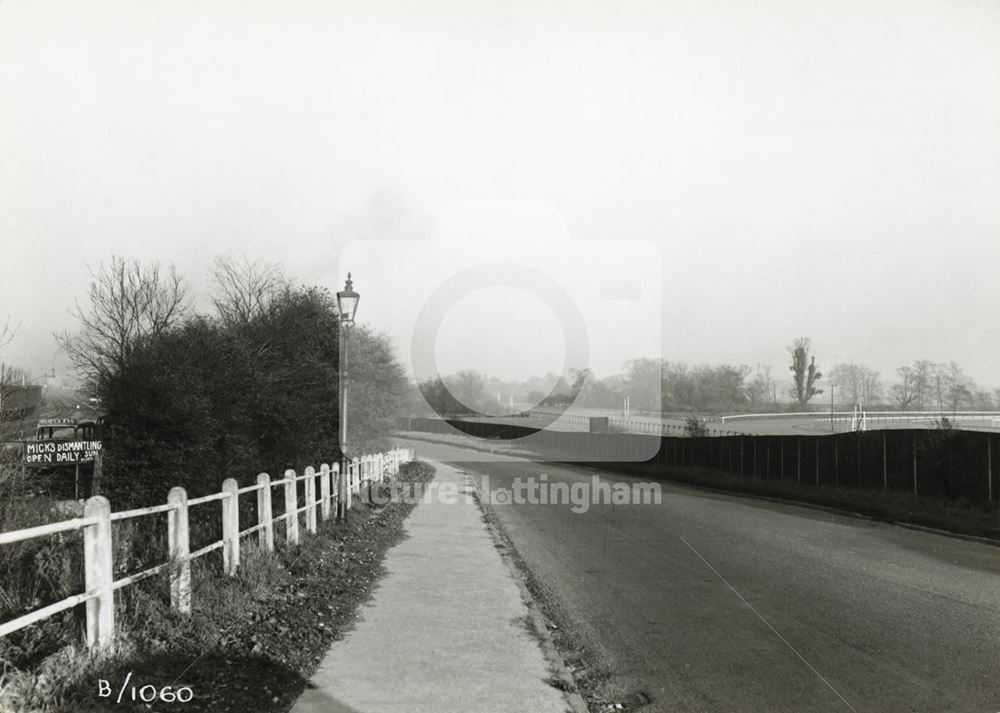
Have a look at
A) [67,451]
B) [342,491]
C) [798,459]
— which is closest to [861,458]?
[798,459]

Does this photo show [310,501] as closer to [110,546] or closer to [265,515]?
[265,515]

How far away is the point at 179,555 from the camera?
6797 millimetres

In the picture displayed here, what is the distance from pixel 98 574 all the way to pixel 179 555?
1.38 metres

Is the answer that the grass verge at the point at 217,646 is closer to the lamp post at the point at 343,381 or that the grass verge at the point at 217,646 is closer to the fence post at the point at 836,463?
the lamp post at the point at 343,381

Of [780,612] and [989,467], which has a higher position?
[989,467]

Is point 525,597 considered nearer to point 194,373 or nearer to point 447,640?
point 447,640

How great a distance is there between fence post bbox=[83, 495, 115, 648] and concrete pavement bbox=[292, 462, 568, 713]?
1451mm

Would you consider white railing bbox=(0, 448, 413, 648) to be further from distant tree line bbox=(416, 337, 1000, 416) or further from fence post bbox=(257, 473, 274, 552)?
distant tree line bbox=(416, 337, 1000, 416)

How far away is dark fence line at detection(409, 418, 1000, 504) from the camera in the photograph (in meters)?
18.2

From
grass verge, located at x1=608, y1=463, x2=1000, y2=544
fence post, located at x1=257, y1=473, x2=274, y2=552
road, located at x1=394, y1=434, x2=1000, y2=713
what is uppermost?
fence post, located at x1=257, y1=473, x2=274, y2=552

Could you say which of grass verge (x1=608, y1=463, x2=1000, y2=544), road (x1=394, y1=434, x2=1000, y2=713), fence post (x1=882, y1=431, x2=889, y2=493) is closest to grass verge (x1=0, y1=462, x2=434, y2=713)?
A: road (x1=394, y1=434, x2=1000, y2=713)

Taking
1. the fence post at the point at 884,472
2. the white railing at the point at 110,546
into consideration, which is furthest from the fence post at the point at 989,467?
the white railing at the point at 110,546

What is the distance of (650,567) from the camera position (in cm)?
1105

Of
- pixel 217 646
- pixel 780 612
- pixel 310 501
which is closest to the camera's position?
pixel 217 646
